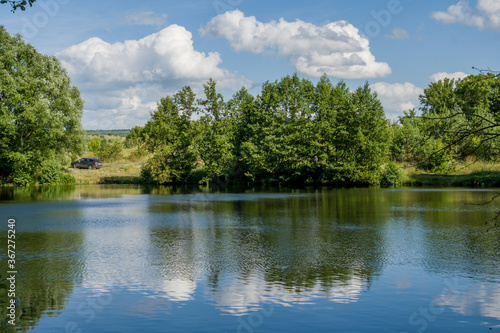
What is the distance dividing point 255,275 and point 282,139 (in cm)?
4794

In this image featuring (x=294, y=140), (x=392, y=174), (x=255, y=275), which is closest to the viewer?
(x=255, y=275)

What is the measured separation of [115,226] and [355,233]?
10.5 m

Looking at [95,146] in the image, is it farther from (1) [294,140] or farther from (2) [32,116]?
(1) [294,140]

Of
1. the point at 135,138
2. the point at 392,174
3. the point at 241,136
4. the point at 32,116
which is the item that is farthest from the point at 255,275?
the point at 135,138

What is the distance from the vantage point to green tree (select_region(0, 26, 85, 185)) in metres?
48.5

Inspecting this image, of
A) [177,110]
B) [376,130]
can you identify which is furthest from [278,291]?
[177,110]

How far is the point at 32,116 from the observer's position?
48.3 meters

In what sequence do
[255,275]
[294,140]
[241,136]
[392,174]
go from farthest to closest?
1. [241,136]
2. [294,140]
3. [392,174]
4. [255,275]

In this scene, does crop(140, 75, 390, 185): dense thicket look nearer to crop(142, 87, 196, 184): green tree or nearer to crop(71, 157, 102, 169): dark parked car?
crop(142, 87, 196, 184): green tree

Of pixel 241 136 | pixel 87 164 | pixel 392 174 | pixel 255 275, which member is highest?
pixel 241 136

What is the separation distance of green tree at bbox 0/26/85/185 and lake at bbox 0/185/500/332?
99.1ft

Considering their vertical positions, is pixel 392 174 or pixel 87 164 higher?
pixel 87 164

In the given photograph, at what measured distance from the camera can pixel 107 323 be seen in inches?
331

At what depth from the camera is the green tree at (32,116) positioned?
48.5m
